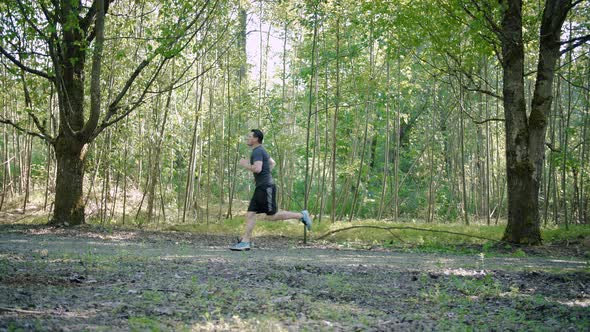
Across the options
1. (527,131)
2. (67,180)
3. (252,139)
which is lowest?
(67,180)

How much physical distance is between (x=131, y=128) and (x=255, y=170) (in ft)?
28.6

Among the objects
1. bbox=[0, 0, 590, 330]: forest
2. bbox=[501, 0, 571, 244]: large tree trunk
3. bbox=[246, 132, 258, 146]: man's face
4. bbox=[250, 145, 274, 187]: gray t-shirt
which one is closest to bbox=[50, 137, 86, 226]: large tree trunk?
bbox=[0, 0, 590, 330]: forest

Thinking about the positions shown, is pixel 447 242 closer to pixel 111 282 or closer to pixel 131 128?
pixel 111 282

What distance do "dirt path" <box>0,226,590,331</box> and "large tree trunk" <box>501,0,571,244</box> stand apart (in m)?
2.82

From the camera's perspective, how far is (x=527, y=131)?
34.2 feet

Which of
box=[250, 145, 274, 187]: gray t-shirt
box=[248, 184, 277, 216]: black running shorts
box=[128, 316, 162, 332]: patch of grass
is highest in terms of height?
box=[250, 145, 274, 187]: gray t-shirt

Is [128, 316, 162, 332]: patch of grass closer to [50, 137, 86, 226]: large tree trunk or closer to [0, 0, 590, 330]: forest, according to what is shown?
[0, 0, 590, 330]: forest

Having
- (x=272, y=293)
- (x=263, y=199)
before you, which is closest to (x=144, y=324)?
(x=272, y=293)

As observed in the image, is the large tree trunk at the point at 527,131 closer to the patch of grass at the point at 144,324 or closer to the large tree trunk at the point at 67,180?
the patch of grass at the point at 144,324

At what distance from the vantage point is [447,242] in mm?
11438

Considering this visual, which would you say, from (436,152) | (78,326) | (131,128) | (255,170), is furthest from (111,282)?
(436,152)

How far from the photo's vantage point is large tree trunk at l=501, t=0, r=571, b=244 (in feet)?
33.4

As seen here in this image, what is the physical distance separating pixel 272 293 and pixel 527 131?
7661 millimetres

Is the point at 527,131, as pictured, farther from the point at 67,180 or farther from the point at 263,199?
the point at 67,180
